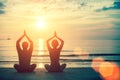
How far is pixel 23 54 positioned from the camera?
1950 cm

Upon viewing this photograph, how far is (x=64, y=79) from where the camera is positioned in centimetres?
1633

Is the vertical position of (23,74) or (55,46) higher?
(55,46)

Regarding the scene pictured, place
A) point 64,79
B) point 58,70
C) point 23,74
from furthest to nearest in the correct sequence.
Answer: point 58,70 → point 23,74 → point 64,79

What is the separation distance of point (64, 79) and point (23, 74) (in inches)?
124

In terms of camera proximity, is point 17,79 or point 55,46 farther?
point 55,46

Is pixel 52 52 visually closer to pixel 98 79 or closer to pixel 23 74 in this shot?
pixel 23 74

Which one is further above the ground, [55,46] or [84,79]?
[55,46]

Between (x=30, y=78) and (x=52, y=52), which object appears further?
(x=52, y=52)

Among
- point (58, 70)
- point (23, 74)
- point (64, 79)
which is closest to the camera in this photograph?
point (64, 79)

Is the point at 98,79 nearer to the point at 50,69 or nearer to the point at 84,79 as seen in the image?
the point at 84,79

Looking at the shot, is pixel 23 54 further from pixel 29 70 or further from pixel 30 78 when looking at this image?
pixel 30 78

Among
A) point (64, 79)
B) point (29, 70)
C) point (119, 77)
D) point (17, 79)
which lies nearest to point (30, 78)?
point (17, 79)

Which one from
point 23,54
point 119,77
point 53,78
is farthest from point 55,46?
point 119,77

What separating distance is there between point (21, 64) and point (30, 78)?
308cm
